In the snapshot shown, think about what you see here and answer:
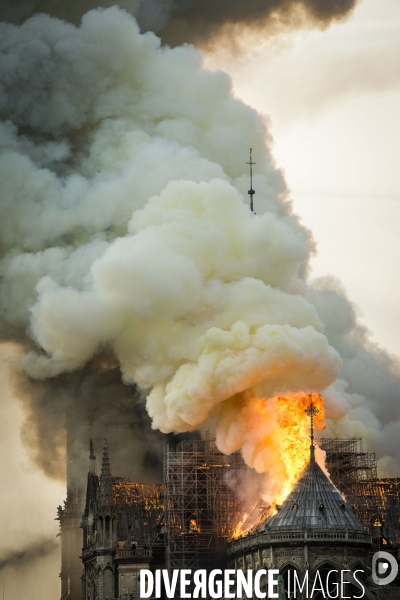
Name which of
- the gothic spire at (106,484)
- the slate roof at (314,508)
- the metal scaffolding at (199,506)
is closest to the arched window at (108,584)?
the metal scaffolding at (199,506)

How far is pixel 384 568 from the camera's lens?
14250 cm

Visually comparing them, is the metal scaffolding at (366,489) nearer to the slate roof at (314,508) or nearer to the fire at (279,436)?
the fire at (279,436)

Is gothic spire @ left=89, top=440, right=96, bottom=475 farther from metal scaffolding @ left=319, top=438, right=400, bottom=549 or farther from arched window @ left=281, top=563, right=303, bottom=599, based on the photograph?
arched window @ left=281, top=563, right=303, bottom=599

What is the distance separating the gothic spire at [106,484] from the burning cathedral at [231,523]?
0.28ft

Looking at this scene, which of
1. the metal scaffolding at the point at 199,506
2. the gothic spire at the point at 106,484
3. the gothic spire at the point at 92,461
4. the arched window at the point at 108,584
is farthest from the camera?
the gothic spire at the point at 92,461

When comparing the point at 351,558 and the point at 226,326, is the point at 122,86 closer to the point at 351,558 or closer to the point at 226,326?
the point at 226,326

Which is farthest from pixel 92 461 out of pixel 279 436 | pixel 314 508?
pixel 314 508

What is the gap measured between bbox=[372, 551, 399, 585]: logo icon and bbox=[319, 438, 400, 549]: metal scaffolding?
15.8 ft

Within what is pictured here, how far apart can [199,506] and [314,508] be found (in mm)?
16308

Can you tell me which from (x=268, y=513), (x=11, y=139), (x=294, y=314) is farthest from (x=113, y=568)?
(x=11, y=139)

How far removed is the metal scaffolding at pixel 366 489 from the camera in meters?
154

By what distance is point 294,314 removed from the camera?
150750mm

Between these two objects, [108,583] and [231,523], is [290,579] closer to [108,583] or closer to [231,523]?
[231,523]

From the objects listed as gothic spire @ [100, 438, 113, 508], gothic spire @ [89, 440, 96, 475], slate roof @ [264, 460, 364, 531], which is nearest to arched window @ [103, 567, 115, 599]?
gothic spire @ [100, 438, 113, 508]
